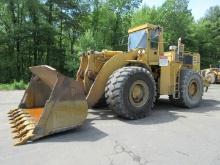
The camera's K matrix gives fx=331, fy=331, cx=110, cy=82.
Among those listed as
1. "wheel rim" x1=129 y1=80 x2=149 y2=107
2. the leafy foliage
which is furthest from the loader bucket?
the leafy foliage

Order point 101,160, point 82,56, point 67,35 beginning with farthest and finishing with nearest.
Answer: point 67,35
point 82,56
point 101,160

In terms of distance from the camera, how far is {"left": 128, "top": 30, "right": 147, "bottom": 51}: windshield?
9516 millimetres

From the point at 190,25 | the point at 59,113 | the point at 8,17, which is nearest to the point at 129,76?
the point at 59,113

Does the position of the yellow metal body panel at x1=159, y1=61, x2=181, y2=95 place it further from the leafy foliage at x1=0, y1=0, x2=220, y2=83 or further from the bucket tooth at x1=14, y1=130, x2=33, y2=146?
the leafy foliage at x1=0, y1=0, x2=220, y2=83

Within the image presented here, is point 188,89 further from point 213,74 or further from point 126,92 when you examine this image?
point 213,74

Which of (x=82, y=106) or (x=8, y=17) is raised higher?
(x=8, y=17)

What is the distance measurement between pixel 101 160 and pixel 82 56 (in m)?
4.41

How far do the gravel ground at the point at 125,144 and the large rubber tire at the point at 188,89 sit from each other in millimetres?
1836

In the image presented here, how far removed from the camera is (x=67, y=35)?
3681cm

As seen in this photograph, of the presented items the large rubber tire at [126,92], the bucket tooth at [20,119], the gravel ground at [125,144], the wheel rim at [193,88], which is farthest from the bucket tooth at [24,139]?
the wheel rim at [193,88]

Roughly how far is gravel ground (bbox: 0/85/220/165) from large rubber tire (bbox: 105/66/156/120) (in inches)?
9.7

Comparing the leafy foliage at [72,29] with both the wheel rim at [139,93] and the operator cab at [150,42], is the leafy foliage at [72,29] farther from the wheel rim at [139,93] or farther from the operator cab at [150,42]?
the wheel rim at [139,93]

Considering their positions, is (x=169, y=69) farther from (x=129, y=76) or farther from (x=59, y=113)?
(x=59, y=113)

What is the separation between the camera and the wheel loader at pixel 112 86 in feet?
20.7
